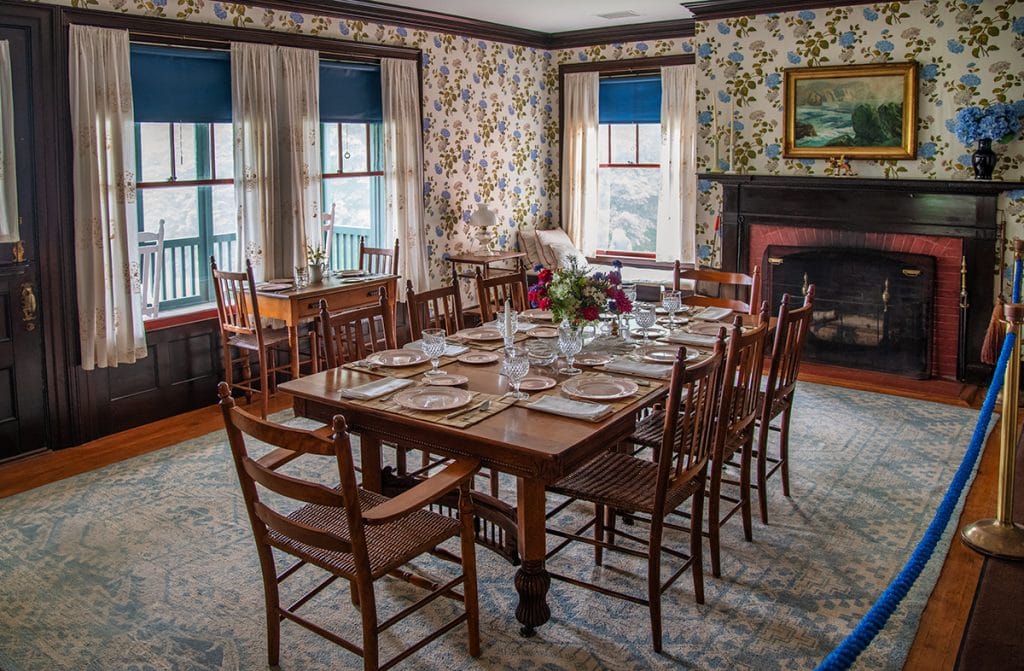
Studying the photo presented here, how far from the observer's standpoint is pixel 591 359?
12.2 ft

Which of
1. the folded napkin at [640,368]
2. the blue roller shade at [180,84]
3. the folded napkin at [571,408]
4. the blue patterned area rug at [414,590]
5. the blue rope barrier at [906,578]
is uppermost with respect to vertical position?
the blue roller shade at [180,84]

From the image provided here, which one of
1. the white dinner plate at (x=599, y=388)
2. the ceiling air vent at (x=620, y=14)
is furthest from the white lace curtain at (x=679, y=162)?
the white dinner plate at (x=599, y=388)

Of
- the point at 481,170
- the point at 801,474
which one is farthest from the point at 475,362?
the point at 481,170

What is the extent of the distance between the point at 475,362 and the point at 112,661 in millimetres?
1666

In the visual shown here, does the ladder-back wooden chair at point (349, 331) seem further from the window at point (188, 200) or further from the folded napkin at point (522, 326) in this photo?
the window at point (188, 200)

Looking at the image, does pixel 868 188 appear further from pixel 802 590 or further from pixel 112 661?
pixel 112 661

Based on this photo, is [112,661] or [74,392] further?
[74,392]

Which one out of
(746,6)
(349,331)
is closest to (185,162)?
(349,331)

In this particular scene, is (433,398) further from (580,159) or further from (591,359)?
(580,159)

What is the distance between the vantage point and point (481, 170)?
7.73 m

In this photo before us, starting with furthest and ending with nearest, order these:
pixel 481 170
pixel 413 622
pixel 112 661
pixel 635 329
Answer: pixel 481 170
pixel 635 329
pixel 413 622
pixel 112 661

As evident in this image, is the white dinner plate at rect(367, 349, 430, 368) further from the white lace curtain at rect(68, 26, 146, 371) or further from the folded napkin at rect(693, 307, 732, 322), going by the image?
the white lace curtain at rect(68, 26, 146, 371)

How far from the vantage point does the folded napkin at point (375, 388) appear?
321 cm

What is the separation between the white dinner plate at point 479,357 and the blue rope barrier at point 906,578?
1.77 m
